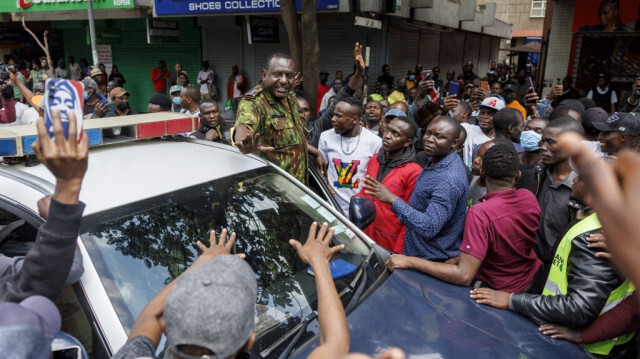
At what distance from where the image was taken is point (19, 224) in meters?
2.34

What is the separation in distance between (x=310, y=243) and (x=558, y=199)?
2.06m

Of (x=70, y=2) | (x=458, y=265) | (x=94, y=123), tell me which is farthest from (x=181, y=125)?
(x=70, y=2)

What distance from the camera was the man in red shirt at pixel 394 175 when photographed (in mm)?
3307

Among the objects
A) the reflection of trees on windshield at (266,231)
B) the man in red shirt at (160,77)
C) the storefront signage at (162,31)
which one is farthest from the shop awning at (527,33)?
the reflection of trees on windshield at (266,231)

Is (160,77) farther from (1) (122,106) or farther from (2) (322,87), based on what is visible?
(1) (122,106)

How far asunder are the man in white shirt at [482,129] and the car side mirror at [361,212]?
251cm

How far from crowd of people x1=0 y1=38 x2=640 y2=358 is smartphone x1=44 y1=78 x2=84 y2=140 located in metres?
0.06

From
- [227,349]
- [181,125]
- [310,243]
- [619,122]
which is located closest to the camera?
[227,349]

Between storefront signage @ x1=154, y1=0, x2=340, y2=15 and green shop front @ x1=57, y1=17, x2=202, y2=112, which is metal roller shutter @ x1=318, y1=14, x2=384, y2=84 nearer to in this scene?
storefront signage @ x1=154, y1=0, x2=340, y2=15

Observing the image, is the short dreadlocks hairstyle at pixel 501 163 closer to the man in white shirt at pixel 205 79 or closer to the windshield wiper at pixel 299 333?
the windshield wiper at pixel 299 333

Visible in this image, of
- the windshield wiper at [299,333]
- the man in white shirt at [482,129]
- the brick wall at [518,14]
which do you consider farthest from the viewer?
the brick wall at [518,14]

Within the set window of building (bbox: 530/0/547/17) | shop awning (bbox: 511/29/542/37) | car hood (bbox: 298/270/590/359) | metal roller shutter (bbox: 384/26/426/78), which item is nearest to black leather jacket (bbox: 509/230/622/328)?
car hood (bbox: 298/270/590/359)

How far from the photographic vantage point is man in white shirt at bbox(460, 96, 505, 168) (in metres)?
4.82

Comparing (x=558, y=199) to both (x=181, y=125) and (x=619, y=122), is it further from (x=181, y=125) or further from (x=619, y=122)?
(x=181, y=125)
